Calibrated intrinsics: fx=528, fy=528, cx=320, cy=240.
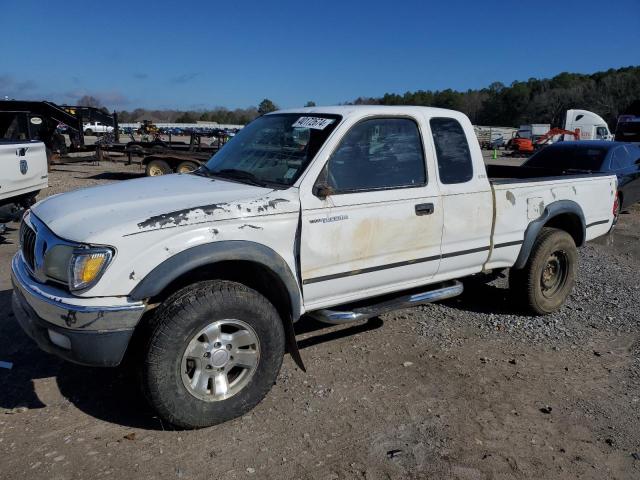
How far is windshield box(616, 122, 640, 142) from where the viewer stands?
2792 cm

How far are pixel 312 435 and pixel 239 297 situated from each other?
0.96 m

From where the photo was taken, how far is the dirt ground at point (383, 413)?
9.66 feet

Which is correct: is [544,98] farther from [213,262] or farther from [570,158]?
[213,262]

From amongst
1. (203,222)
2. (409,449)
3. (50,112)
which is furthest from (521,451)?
(50,112)

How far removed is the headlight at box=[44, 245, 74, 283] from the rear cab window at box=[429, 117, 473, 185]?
8.87ft

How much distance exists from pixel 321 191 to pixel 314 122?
69cm

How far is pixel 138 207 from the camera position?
3145 mm

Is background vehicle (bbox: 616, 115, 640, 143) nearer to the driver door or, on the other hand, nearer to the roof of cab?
the roof of cab

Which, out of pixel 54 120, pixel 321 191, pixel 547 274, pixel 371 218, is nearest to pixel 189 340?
pixel 321 191

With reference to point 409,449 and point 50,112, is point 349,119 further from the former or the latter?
point 50,112

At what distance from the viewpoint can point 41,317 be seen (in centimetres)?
294

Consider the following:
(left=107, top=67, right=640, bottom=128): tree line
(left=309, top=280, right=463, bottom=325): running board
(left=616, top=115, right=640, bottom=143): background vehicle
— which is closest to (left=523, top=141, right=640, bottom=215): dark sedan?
(left=309, top=280, right=463, bottom=325): running board

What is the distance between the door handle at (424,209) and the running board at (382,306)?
68cm

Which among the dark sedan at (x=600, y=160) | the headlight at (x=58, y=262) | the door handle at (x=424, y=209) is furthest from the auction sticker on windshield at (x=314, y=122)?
the dark sedan at (x=600, y=160)
